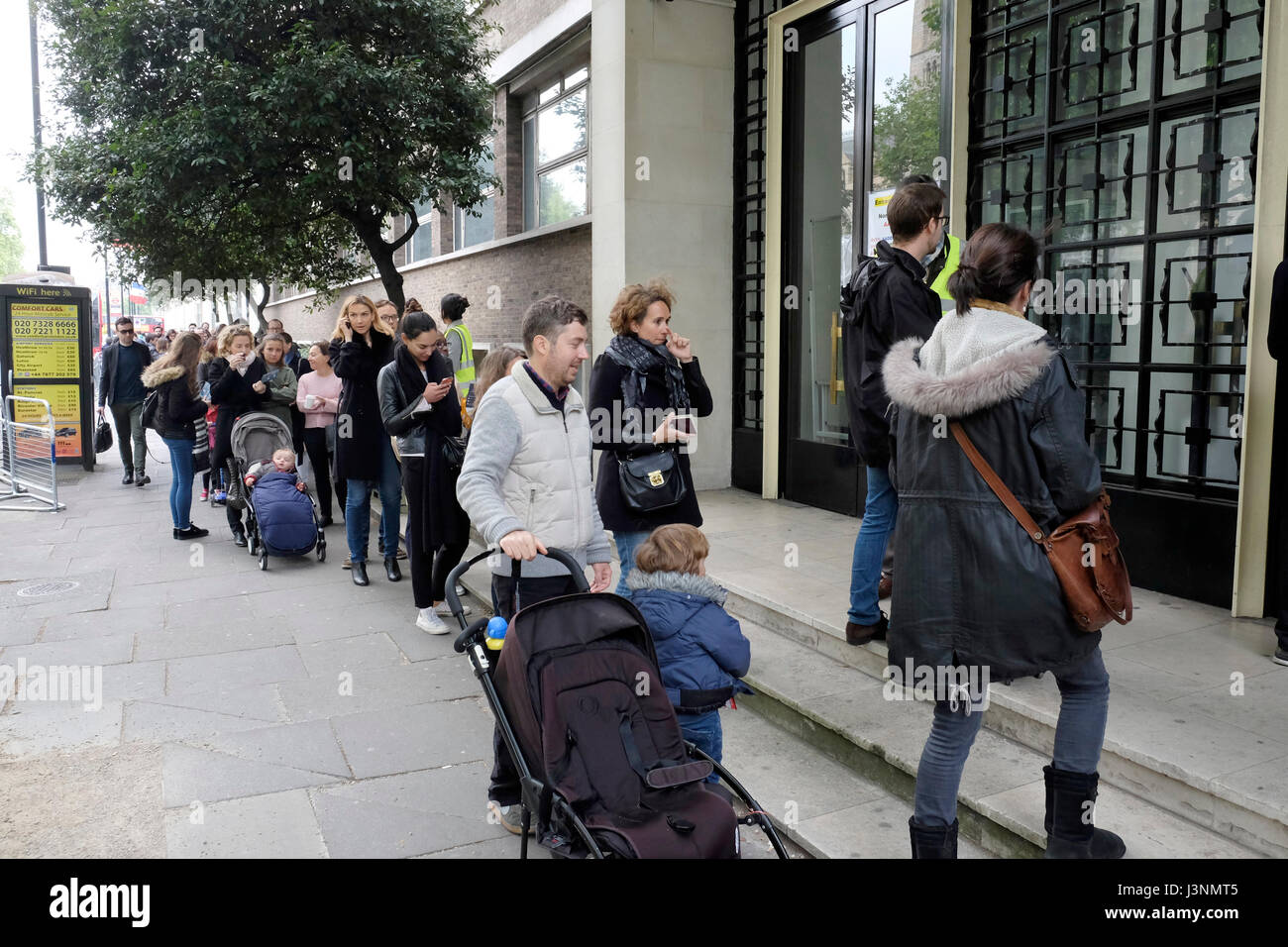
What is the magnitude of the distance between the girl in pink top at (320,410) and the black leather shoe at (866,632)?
5745 millimetres

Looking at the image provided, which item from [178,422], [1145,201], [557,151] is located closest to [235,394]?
[178,422]

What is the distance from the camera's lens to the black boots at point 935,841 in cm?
316

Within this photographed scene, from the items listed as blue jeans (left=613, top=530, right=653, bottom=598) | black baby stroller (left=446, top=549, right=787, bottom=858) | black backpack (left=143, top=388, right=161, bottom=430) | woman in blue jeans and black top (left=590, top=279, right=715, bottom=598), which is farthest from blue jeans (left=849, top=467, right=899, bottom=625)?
black backpack (left=143, top=388, right=161, bottom=430)

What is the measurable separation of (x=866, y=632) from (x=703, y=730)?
163 cm

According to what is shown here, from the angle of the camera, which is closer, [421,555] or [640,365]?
[640,365]

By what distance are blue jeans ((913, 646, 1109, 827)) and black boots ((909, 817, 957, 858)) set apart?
Answer: 0.02m

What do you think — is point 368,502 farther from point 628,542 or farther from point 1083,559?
point 1083,559

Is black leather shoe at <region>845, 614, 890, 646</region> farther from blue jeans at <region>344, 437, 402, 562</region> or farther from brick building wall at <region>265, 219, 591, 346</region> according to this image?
brick building wall at <region>265, 219, 591, 346</region>

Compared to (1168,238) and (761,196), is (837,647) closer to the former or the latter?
(1168,238)

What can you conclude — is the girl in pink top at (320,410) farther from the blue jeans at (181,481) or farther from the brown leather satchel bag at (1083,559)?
the brown leather satchel bag at (1083,559)

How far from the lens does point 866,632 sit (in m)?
5.07

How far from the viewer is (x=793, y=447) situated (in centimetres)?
914

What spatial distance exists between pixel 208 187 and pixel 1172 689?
36.7ft
